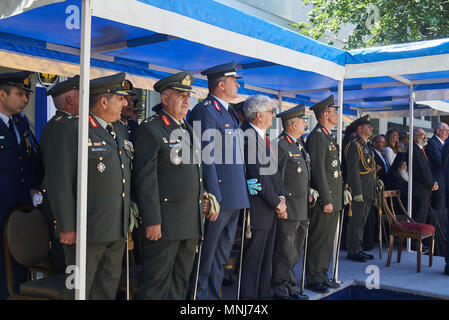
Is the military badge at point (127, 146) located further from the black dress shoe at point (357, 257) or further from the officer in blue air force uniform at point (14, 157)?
the black dress shoe at point (357, 257)

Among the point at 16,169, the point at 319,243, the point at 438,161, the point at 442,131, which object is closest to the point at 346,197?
the point at 319,243

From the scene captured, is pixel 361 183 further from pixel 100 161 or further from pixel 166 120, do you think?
pixel 100 161

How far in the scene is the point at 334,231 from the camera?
5.11 metres

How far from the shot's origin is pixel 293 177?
180 inches

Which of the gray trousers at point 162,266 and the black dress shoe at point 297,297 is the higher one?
the gray trousers at point 162,266

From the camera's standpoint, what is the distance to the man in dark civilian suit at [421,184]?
7.38m

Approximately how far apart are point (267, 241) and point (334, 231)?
1.04m

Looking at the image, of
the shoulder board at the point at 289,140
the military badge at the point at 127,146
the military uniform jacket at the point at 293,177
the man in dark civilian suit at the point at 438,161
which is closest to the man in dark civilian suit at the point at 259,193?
the military uniform jacket at the point at 293,177

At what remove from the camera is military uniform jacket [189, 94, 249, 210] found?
3807 mm

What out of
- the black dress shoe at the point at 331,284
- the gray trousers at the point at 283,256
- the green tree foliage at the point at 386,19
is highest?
the green tree foliage at the point at 386,19

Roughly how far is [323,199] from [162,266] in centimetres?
202

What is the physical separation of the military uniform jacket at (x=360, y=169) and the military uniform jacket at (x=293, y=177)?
5.21 ft
